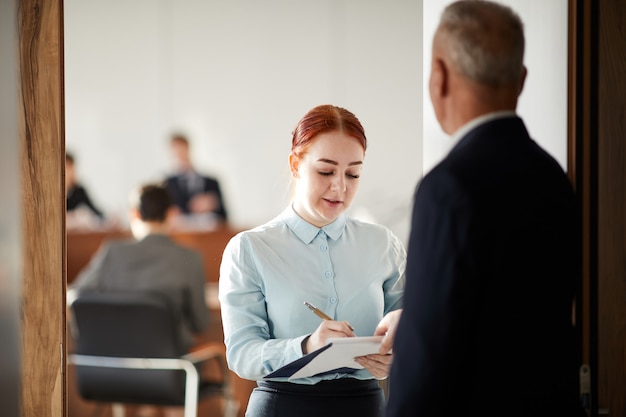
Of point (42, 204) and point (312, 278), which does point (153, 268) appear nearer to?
point (42, 204)

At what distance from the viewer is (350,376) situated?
1883 millimetres

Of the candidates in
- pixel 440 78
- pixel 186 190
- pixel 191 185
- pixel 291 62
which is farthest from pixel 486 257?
pixel 191 185

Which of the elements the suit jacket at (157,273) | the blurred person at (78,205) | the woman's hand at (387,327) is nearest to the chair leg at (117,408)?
the suit jacket at (157,273)

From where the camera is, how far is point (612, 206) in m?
2.12

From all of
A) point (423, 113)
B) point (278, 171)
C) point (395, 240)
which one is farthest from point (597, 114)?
point (278, 171)

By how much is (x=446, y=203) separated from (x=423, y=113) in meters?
0.98

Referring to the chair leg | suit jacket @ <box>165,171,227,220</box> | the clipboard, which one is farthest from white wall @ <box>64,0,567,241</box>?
suit jacket @ <box>165,171,227,220</box>

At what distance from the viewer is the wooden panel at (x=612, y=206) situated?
2098 millimetres

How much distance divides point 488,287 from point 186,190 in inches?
114

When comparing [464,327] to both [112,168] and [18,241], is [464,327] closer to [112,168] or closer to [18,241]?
[18,241]

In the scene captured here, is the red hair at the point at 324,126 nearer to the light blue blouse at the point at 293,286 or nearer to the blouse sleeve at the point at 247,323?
the light blue blouse at the point at 293,286

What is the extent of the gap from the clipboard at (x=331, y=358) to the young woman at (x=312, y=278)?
0.16ft

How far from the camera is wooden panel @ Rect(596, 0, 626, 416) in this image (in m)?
2.10

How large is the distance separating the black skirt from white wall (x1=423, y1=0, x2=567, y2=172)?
2.00 feet
